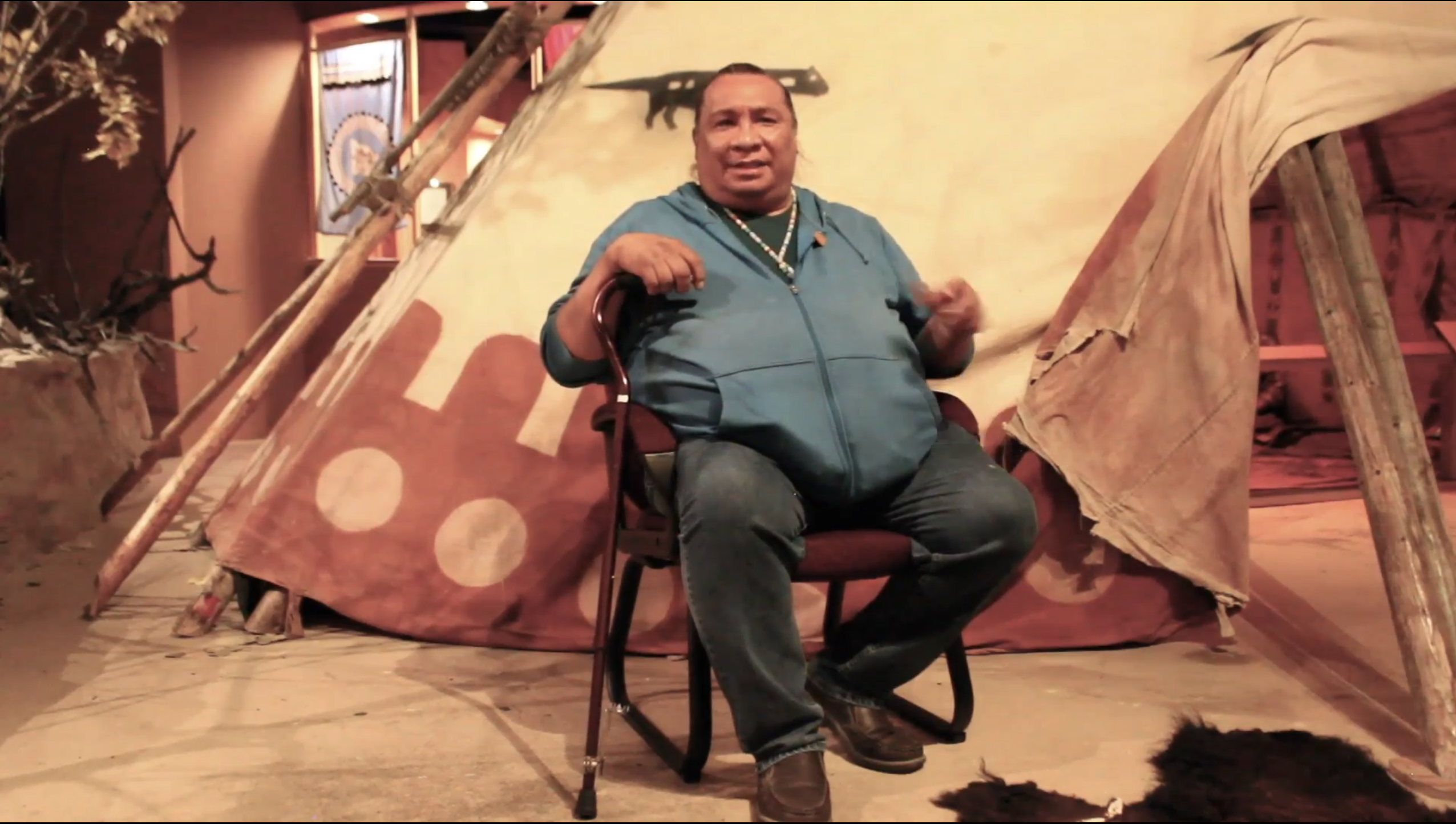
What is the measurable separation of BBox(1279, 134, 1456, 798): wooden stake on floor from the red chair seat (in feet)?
2.43

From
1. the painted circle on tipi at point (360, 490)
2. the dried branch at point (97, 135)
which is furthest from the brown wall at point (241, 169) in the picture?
the painted circle on tipi at point (360, 490)

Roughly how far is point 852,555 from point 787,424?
0.62 feet

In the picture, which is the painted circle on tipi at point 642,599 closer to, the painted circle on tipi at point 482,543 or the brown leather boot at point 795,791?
the painted circle on tipi at point 482,543

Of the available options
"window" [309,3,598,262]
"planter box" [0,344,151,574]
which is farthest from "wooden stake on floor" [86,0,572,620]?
"window" [309,3,598,262]

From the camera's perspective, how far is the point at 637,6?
2.50 metres

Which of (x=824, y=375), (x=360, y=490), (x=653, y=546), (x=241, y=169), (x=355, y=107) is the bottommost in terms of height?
(x=360, y=490)

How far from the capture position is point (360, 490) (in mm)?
2191

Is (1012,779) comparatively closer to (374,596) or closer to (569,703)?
(569,703)

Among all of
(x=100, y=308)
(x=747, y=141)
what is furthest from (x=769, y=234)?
(x=100, y=308)

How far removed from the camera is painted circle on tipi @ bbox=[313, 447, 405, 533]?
2180 millimetres

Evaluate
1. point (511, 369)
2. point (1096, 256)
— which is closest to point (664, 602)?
point (511, 369)

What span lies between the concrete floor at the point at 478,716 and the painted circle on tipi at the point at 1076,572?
110mm

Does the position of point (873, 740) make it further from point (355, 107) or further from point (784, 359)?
point (355, 107)

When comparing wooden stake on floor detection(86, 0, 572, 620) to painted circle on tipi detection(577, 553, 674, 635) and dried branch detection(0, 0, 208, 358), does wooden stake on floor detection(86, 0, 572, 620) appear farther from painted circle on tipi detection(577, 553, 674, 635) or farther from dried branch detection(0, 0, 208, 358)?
painted circle on tipi detection(577, 553, 674, 635)
